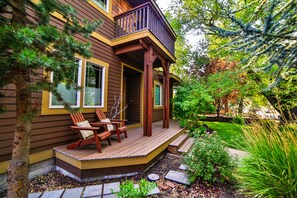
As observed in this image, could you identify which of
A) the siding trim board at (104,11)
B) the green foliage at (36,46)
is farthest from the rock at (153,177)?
the siding trim board at (104,11)

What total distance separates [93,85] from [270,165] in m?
4.22

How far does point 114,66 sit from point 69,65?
3.71 metres

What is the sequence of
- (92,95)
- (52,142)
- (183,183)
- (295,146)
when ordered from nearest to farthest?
(295,146) < (183,183) < (52,142) < (92,95)

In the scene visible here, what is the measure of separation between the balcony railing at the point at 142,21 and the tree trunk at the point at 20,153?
3412mm

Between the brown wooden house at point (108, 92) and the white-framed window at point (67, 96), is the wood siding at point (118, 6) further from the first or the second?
the white-framed window at point (67, 96)

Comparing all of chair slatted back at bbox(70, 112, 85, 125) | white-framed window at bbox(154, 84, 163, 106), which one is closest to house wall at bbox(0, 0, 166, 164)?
chair slatted back at bbox(70, 112, 85, 125)

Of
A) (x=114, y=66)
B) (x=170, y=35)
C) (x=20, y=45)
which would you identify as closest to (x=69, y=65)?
(x=20, y=45)

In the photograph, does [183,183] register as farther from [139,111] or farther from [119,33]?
[119,33]

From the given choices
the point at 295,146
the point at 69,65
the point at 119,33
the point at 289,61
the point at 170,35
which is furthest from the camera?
the point at 170,35

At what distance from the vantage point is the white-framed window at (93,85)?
4004 mm

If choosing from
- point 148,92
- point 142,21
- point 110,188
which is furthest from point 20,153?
point 142,21

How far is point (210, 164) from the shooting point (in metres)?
2.42

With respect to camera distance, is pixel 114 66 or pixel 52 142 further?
pixel 114 66

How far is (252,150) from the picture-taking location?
2180 millimetres
